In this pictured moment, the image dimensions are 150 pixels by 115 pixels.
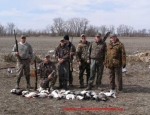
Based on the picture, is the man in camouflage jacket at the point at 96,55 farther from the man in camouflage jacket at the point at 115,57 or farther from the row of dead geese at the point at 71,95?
the row of dead geese at the point at 71,95

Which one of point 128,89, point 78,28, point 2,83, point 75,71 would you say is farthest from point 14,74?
point 78,28

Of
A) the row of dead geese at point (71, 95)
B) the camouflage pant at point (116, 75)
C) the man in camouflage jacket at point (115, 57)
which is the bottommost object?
the row of dead geese at point (71, 95)

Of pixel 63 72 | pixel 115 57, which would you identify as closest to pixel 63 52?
pixel 63 72

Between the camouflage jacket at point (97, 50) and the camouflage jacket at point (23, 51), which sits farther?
the camouflage jacket at point (97, 50)

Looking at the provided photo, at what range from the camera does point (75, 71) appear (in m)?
14.2

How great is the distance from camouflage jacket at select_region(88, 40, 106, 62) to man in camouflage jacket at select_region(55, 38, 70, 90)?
0.83 meters

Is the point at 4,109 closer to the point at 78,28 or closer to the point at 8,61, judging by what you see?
the point at 8,61

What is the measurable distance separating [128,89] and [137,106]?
2.47m

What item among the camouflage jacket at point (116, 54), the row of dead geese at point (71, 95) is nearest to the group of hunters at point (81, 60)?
the camouflage jacket at point (116, 54)

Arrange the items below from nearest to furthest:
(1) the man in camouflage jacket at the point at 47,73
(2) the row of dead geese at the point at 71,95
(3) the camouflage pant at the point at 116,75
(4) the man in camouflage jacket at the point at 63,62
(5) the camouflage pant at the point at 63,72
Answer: (2) the row of dead geese at the point at 71,95 < (3) the camouflage pant at the point at 116,75 < (1) the man in camouflage jacket at the point at 47,73 < (4) the man in camouflage jacket at the point at 63,62 < (5) the camouflage pant at the point at 63,72

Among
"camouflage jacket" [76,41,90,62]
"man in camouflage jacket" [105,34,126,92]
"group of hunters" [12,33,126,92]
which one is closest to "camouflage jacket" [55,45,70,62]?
"group of hunters" [12,33,126,92]

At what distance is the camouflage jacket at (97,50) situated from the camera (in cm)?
988

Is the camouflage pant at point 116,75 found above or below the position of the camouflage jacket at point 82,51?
below

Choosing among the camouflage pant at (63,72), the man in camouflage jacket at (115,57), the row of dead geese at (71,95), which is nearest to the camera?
the row of dead geese at (71,95)
